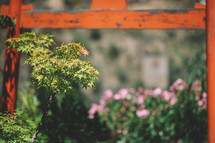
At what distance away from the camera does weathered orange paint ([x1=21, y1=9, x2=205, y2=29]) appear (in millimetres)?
2215

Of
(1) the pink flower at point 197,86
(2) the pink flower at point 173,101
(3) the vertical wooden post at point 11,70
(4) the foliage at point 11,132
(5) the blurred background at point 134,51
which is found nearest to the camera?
(4) the foliage at point 11,132

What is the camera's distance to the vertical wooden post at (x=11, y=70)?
219cm

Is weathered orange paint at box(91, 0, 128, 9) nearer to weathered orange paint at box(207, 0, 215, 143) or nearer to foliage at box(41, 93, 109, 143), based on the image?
weathered orange paint at box(207, 0, 215, 143)

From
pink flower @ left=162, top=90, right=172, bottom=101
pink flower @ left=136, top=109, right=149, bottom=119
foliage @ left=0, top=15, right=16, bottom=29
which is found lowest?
pink flower @ left=136, top=109, right=149, bottom=119

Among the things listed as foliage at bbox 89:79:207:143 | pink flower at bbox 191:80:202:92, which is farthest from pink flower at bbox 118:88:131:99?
pink flower at bbox 191:80:202:92

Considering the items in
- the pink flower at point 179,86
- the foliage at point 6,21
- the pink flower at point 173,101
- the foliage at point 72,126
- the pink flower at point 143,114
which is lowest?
the foliage at point 72,126

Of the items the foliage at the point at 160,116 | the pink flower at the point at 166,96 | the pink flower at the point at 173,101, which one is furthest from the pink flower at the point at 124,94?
A: the pink flower at the point at 173,101

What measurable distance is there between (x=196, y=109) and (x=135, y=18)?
6.40 ft

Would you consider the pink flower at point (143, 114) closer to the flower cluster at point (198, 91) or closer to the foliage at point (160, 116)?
the foliage at point (160, 116)

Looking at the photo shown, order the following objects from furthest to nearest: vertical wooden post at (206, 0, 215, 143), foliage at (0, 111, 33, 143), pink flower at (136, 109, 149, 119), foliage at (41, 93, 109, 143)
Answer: pink flower at (136, 109, 149, 119) → foliage at (41, 93, 109, 143) → vertical wooden post at (206, 0, 215, 143) → foliage at (0, 111, 33, 143)

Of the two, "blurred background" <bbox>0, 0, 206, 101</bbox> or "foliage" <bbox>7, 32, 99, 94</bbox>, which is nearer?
"foliage" <bbox>7, 32, 99, 94</bbox>

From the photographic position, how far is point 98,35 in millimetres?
6398

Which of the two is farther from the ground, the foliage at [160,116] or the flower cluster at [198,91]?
the flower cluster at [198,91]

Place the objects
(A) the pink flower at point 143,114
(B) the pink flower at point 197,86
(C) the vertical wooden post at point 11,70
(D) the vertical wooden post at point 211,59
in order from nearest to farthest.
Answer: (D) the vertical wooden post at point 211,59 < (C) the vertical wooden post at point 11,70 < (A) the pink flower at point 143,114 < (B) the pink flower at point 197,86
